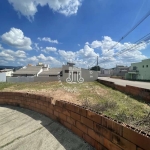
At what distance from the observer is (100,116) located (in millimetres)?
1786

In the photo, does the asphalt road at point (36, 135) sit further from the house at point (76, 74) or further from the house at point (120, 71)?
the house at point (120, 71)

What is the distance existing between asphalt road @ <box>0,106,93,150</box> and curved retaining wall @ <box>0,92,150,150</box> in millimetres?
142

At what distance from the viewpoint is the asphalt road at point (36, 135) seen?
2041mm

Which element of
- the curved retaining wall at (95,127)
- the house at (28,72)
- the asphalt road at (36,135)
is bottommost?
the asphalt road at (36,135)

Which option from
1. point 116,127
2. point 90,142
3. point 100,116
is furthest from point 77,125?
point 116,127

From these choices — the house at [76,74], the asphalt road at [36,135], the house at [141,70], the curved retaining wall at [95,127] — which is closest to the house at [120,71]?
the house at [141,70]

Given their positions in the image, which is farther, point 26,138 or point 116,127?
point 26,138

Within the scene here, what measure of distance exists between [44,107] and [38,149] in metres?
1.39

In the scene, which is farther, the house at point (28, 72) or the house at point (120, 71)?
the house at point (120, 71)

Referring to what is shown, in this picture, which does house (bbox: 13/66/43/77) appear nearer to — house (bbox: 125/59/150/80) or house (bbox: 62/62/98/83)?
house (bbox: 62/62/98/83)

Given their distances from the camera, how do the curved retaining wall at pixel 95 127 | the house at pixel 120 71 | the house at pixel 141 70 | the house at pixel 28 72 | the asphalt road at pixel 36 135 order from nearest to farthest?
the curved retaining wall at pixel 95 127 < the asphalt road at pixel 36 135 < the house at pixel 28 72 < the house at pixel 141 70 < the house at pixel 120 71

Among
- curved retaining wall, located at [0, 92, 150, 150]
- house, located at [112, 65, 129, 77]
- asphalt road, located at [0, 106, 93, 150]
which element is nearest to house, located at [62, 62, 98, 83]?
curved retaining wall, located at [0, 92, 150, 150]

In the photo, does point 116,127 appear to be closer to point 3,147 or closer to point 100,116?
point 100,116

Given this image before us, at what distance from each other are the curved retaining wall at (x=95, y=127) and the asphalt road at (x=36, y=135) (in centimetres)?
14
